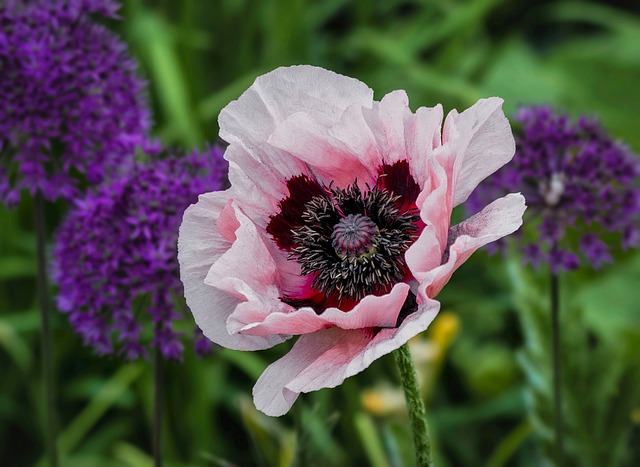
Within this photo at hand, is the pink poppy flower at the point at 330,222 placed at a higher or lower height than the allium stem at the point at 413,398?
higher

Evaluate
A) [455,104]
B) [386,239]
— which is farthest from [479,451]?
[386,239]

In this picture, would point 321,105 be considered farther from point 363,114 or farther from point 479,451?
point 479,451

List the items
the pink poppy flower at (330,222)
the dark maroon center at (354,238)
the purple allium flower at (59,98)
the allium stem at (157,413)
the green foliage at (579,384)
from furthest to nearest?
the green foliage at (579,384) < the purple allium flower at (59,98) < the allium stem at (157,413) < the dark maroon center at (354,238) < the pink poppy flower at (330,222)

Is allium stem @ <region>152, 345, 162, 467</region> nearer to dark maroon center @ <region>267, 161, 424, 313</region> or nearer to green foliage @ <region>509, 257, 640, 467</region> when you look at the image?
dark maroon center @ <region>267, 161, 424, 313</region>

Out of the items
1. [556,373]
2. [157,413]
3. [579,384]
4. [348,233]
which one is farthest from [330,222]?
[579,384]

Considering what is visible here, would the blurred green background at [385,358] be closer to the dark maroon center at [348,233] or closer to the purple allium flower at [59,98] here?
the purple allium flower at [59,98]

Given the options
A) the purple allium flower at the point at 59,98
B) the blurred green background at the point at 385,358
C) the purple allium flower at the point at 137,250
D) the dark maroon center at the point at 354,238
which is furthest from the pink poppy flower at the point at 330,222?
the blurred green background at the point at 385,358
